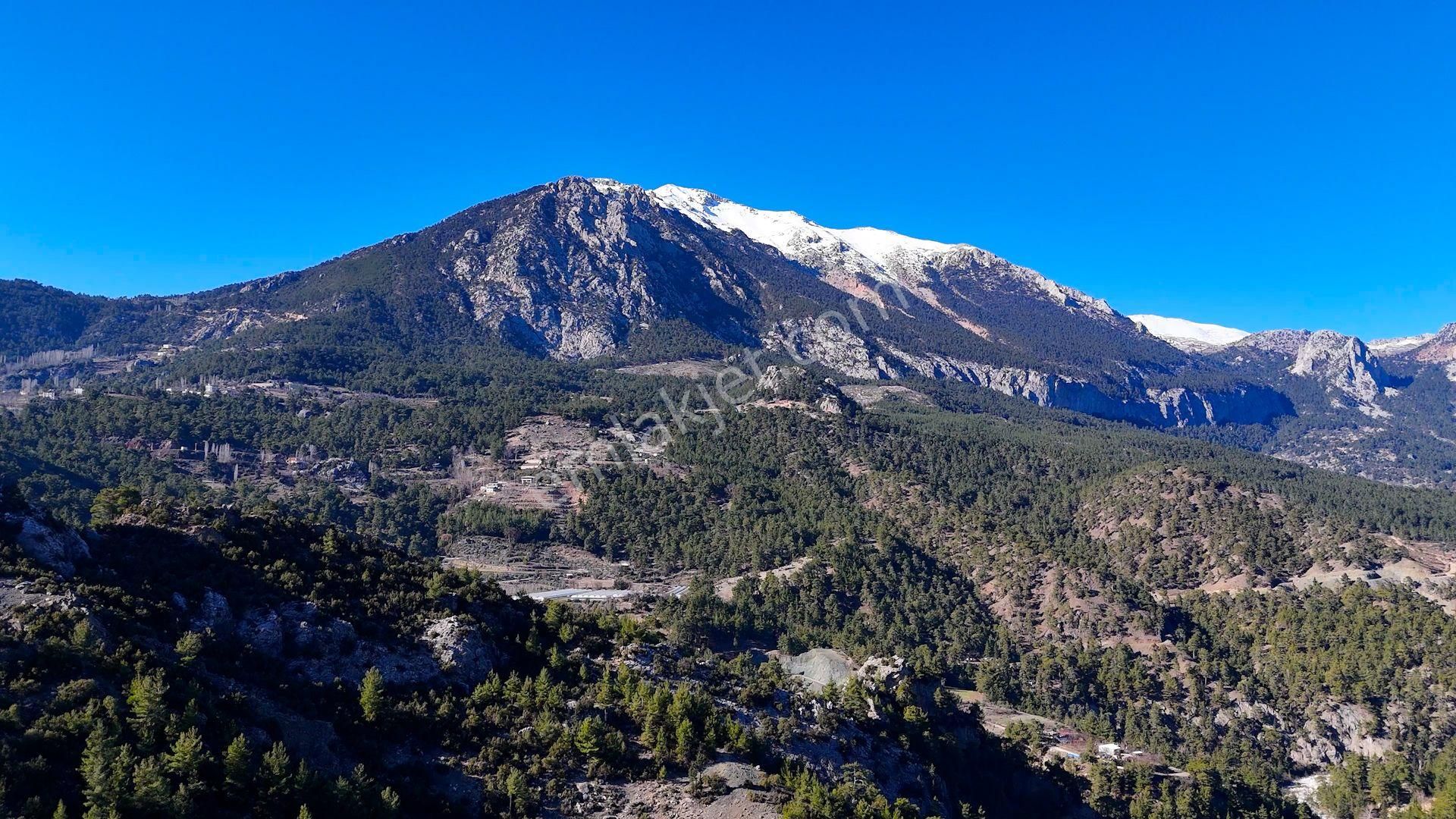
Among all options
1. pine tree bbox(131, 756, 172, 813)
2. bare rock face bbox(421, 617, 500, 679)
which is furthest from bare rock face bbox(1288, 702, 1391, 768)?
pine tree bbox(131, 756, 172, 813)

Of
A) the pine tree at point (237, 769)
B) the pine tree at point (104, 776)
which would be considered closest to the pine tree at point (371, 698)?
the pine tree at point (237, 769)

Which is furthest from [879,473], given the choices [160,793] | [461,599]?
[160,793]

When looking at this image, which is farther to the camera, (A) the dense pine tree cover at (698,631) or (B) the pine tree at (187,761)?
(A) the dense pine tree cover at (698,631)

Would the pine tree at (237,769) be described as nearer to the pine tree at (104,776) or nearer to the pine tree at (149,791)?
the pine tree at (149,791)

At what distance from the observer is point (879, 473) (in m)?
175

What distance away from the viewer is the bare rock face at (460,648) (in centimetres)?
5536

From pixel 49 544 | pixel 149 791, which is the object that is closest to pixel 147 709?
pixel 149 791

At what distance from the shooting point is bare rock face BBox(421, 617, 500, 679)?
182ft

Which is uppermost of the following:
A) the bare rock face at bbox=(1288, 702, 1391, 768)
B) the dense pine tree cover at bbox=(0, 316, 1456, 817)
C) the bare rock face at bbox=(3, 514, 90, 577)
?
the bare rock face at bbox=(3, 514, 90, 577)

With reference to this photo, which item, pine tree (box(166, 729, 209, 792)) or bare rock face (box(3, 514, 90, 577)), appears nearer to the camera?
pine tree (box(166, 729, 209, 792))

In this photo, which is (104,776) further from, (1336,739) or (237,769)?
(1336,739)

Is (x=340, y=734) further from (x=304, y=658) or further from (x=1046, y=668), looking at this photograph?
(x=1046, y=668)

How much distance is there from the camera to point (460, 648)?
2217 inches

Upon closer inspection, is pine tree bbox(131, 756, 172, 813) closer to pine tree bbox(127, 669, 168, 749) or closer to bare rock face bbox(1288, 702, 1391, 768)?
pine tree bbox(127, 669, 168, 749)
